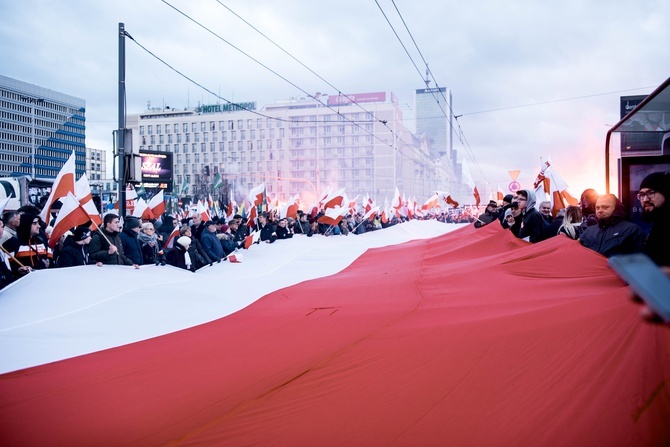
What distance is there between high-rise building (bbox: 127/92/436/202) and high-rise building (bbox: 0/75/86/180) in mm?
34322

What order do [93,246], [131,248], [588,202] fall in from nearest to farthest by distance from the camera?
[588,202]
[93,246]
[131,248]

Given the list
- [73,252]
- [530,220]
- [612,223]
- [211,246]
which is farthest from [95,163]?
[612,223]

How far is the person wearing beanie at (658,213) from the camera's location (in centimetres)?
432

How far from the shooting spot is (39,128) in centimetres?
14962

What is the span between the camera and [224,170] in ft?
364

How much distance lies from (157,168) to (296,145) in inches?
2806

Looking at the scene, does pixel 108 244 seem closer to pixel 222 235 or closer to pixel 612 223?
pixel 222 235

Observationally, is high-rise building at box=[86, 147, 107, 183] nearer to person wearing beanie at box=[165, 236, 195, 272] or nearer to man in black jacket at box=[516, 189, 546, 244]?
person wearing beanie at box=[165, 236, 195, 272]

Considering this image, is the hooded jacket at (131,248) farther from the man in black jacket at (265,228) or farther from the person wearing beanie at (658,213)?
the person wearing beanie at (658,213)

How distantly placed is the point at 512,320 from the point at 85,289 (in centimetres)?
447

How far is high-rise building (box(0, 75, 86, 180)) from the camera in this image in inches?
5340

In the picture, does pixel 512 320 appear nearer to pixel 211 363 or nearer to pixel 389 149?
pixel 211 363

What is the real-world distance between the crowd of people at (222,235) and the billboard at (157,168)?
22103mm

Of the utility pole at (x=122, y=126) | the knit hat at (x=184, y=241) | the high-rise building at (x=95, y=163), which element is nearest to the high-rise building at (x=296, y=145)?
the high-rise building at (x=95, y=163)
